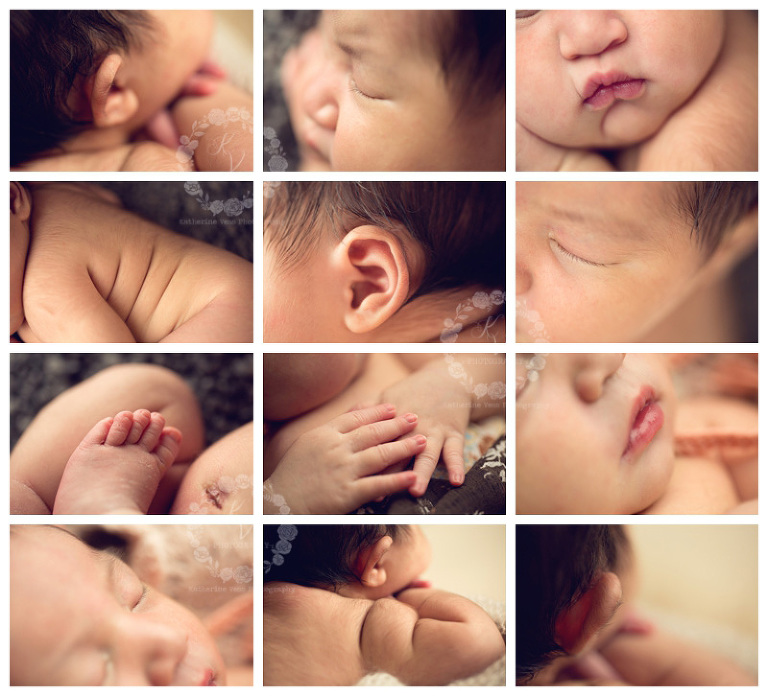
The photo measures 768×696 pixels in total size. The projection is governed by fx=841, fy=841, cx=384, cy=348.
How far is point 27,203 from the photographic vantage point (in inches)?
55.4

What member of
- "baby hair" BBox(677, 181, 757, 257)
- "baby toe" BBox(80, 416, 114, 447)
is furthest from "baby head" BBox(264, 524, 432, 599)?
"baby hair" BBox(677, 181, 757, 257)

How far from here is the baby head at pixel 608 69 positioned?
1.37m

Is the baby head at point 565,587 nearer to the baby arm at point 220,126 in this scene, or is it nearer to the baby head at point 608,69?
the baby head at point 608,69

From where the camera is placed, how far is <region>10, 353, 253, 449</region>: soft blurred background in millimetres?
1403

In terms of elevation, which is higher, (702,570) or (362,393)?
(362,393)

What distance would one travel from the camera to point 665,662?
1.43 m

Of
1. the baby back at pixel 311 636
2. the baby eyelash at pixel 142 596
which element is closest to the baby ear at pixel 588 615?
the baby back at pixel 311 636

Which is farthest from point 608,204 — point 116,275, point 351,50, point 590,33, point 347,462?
point 116,275

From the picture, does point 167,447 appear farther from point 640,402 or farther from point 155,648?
point 640,402

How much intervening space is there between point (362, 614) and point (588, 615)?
383 mm

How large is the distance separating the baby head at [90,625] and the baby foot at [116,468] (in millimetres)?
72

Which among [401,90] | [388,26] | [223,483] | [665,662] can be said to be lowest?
[665,662]

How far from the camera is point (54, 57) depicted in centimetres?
139

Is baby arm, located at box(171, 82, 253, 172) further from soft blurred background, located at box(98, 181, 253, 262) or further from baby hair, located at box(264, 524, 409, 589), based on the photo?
baby hair, located at box(264, 524, 409, 589)
